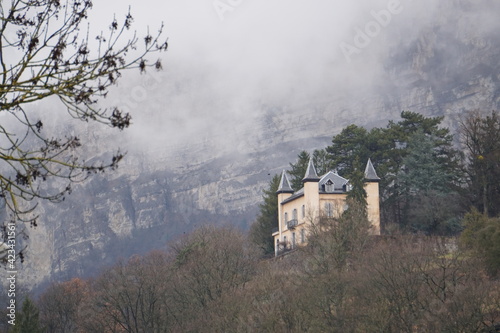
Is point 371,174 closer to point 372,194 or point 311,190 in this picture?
point 372,194

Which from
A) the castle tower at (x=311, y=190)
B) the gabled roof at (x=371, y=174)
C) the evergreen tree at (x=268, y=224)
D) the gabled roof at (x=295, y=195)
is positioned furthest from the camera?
the evergreen tree at (x=268, y=224)

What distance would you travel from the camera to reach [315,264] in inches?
1893

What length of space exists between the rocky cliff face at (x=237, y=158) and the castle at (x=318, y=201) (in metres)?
86.2

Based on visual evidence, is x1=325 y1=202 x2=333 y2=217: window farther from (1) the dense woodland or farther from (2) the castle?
(1) the dense woodland

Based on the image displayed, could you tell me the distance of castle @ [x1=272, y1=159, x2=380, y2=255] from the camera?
6662cm

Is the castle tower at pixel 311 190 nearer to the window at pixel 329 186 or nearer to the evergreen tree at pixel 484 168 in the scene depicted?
the window at pixel 329 186

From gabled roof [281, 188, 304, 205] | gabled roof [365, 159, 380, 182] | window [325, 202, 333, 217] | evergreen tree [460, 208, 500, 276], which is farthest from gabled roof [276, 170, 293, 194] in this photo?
evergreen tree [460, 208, 500, 276]

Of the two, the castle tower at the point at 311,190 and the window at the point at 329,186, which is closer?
the castle tower at the point at 311,190

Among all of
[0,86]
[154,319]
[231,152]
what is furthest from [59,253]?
[0,86]

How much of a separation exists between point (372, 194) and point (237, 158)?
106 m

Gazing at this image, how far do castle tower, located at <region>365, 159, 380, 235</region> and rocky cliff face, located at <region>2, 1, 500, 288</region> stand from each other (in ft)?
290

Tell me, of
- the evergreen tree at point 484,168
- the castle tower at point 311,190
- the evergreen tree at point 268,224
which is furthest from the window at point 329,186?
the evergreen tree at point 484,168

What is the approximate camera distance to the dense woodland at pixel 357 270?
36000mm

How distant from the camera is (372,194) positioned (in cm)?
6850
